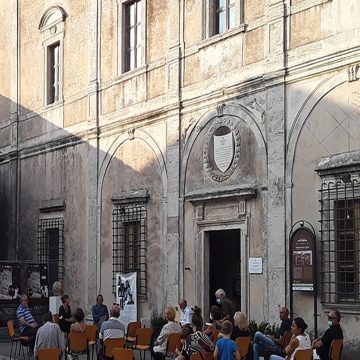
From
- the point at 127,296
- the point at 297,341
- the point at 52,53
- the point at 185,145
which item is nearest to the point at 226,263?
the point at 127,296

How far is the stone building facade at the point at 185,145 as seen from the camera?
13.2 m

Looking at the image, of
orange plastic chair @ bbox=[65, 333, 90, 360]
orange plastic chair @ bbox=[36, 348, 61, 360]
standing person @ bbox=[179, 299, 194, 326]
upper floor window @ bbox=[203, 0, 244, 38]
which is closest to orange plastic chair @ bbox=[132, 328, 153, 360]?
orange plastic chair @ bbox=[65, 333, 90, 360]

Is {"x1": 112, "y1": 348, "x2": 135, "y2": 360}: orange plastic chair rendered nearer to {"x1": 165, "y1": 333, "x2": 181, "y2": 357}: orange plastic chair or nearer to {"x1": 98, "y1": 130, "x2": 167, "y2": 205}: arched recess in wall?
{"x1": 165, "y1": 333, "x2": 181, "y2": 357}: orange plastic chair

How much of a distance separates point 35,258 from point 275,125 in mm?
9925

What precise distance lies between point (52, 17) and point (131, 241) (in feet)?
23.3

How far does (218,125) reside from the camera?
15.6 m

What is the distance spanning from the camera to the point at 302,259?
13.4 m

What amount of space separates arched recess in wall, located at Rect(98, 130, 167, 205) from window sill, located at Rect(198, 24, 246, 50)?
2.49m

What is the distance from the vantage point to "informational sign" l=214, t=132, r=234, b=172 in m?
15.3

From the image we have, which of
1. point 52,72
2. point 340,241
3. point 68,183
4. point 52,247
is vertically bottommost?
point 52,247

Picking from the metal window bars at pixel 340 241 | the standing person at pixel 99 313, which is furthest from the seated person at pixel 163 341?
the standing person at pixel 99 313

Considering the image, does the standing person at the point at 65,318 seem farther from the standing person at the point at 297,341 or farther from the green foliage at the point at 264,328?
the standing person at the point at 297,341

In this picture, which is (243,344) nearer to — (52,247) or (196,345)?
(196,345)

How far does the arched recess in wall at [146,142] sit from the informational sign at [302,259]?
14.1 ft
